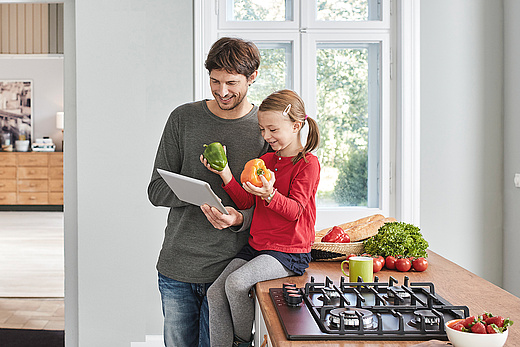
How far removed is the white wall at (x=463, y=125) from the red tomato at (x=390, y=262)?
1.20 metres

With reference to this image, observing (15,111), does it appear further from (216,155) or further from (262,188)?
(262,188)

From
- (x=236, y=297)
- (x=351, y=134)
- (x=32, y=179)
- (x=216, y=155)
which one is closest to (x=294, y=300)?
(x=236, y=297)

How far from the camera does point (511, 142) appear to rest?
287 centimetres

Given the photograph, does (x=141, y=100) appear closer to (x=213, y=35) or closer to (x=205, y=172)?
(x=213, y=35)

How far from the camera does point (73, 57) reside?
3.04 meters

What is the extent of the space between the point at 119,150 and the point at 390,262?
1.77m

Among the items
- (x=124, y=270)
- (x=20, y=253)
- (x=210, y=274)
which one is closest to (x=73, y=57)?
(x=124, y=270)

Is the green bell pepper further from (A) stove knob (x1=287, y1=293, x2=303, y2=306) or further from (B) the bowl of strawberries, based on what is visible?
(B) the bowl of strawberries

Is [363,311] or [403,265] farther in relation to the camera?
[403,265]

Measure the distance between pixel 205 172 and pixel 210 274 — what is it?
0.35m

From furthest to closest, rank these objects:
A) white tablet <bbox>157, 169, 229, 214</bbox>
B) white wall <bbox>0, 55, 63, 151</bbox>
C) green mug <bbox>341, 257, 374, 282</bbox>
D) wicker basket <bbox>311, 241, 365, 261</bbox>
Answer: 1. white wall <bbox>0, 55, 63, 151</bbox>
2. wicker basket <bbox>311, 241, 365, 261</bbox>
3. green mug <bbox>341, 257, 374, 282</bbox>
4. white tablet <bbox>157, 169, 229, 214</bbox>

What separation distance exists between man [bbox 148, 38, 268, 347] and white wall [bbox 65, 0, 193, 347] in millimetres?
1207

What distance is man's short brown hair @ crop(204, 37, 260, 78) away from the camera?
5.42 feet

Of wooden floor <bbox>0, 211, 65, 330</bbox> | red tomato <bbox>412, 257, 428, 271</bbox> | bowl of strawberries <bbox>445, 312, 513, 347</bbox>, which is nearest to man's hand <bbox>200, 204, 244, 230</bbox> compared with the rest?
red tomato <bbox>412, 257, 428, 271</bbox>
